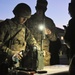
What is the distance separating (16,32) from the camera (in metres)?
11.4

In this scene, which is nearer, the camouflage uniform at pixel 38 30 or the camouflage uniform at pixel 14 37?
the camouflage uniform at pixel 14 37

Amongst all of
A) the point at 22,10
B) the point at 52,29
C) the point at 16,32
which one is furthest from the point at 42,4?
the point at 16,32

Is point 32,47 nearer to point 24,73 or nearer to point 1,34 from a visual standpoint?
point 1,34

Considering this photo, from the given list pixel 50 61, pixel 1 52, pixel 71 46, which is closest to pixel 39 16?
pixel 50 61

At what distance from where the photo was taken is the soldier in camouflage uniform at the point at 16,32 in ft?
36.3

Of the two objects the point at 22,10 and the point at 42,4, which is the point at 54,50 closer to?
the point at 42,4

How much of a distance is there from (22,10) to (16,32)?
1.10m

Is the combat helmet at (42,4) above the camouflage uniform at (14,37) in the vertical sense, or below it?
above

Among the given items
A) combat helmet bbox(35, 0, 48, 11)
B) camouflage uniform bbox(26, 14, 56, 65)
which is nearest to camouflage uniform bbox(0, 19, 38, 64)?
camouflage uniform bbox(26, 14, 56, 65)

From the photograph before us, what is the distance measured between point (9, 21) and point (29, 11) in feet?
3.60

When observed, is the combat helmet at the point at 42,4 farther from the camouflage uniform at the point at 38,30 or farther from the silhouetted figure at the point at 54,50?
the silhouetted figure at the point at 54,50

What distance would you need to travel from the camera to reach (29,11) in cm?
1156

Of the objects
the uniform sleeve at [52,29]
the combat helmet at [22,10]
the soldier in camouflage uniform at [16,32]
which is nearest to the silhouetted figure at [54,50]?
the uniform sleeve at [52,29]

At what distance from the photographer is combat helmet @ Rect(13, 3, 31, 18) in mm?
11344
